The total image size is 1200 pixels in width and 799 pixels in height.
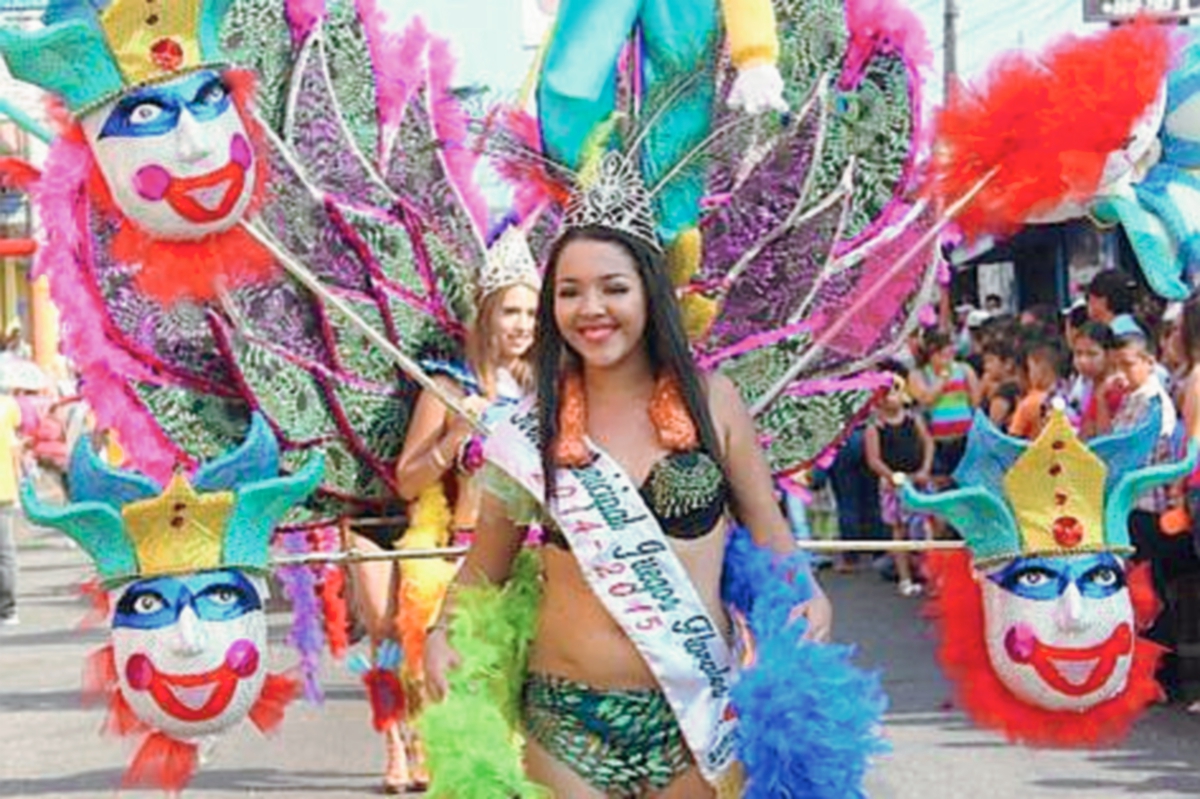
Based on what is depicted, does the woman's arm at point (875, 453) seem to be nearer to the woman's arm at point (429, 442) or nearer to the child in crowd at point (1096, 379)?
the child in crowd at point (1096, 379)

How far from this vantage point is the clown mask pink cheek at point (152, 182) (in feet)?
14.1

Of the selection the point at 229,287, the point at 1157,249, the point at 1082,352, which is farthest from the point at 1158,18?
the point at 1082,352

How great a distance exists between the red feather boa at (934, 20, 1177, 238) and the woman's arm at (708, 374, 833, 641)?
1.00 metres

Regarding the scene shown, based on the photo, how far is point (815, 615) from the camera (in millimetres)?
3871

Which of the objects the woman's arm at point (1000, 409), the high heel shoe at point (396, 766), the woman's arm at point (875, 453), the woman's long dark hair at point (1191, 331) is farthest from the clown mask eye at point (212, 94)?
the woman's arm at point (875, 453)

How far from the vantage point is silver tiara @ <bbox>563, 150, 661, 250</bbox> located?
388 cm

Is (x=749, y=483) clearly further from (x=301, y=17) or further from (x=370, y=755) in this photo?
(x=370, y=755)

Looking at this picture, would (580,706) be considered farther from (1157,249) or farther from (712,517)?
(1157,249)

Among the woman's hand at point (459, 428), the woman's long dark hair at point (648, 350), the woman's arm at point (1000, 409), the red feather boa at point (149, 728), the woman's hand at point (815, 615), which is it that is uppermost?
the woman's long dark hair at point (648, 350)

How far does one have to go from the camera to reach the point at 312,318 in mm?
5469

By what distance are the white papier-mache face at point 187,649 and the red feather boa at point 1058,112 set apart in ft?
5.81

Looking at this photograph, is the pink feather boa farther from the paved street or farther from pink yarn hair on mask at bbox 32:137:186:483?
the paved street

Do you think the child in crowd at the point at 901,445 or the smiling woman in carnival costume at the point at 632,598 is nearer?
the smiling woman in carnival costume at the point at 632,598

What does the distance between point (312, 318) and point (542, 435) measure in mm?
1724
